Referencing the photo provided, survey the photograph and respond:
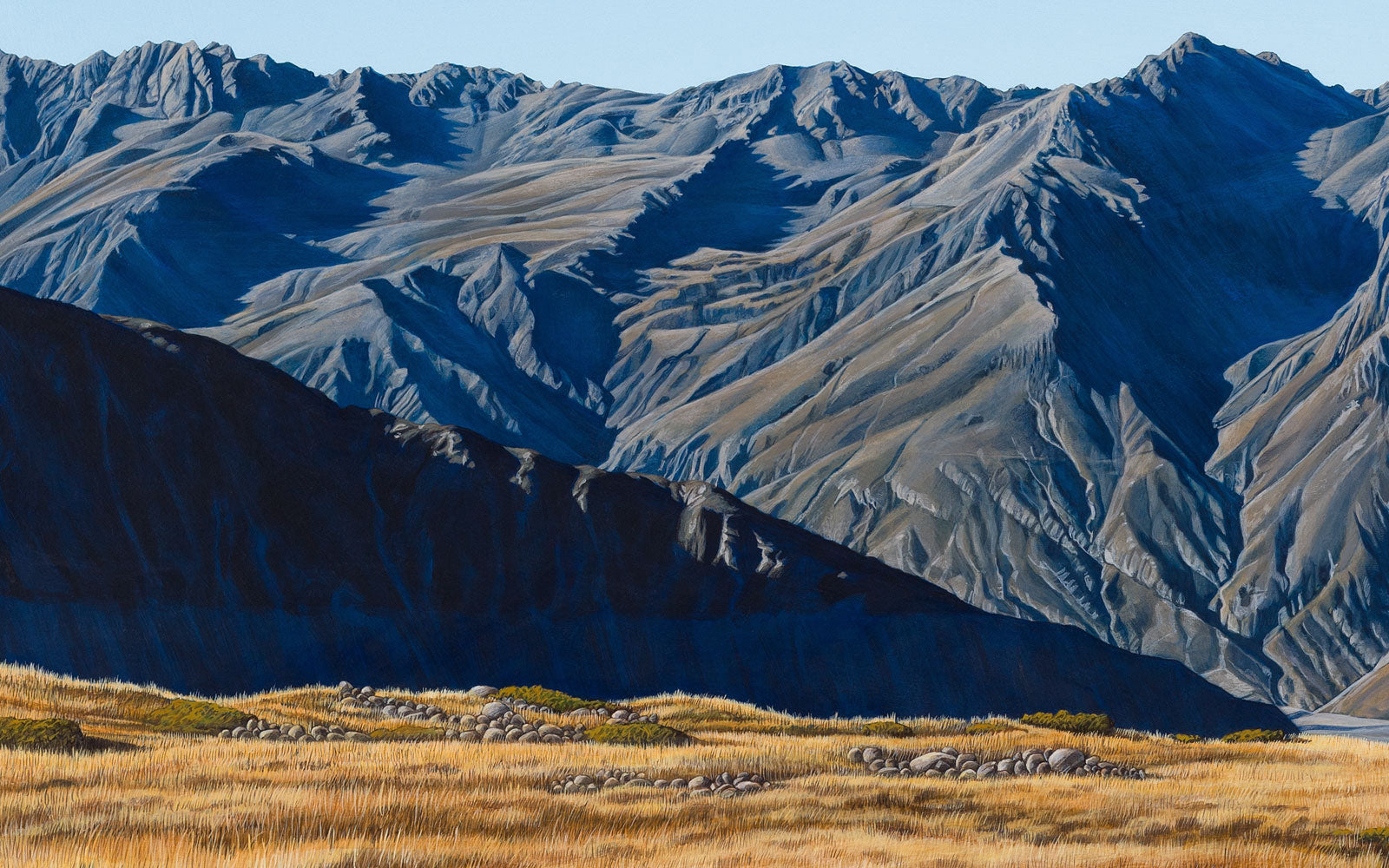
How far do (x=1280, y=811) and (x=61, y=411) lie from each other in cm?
7641

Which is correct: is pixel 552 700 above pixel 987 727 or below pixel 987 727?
above

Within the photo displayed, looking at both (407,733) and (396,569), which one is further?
(396,569)

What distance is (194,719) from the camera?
25.4m

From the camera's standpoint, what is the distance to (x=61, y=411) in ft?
286

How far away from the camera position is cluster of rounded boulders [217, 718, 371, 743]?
24.7m

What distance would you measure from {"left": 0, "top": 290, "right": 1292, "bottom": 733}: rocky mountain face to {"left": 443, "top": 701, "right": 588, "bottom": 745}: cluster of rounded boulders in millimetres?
53140

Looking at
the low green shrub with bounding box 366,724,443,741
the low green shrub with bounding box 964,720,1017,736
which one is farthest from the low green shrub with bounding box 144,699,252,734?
the low green shrub with bounding box 964,720,1017,736

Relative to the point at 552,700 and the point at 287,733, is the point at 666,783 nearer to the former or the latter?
the point at 287,733

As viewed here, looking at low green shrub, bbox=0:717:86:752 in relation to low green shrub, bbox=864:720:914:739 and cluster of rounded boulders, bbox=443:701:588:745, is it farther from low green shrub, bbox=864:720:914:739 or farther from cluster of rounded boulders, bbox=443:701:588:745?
low green shrub, bbox=864:720:914:739

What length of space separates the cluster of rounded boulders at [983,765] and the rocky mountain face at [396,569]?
193ft

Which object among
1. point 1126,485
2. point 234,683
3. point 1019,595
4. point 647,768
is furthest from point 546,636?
point 1126,485

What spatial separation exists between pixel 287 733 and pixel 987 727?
38.8 ft

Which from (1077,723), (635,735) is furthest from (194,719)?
A: (1077,723)

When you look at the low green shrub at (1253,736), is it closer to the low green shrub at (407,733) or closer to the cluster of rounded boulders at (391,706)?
A: the cluster of rounded boulders at (391,706)
